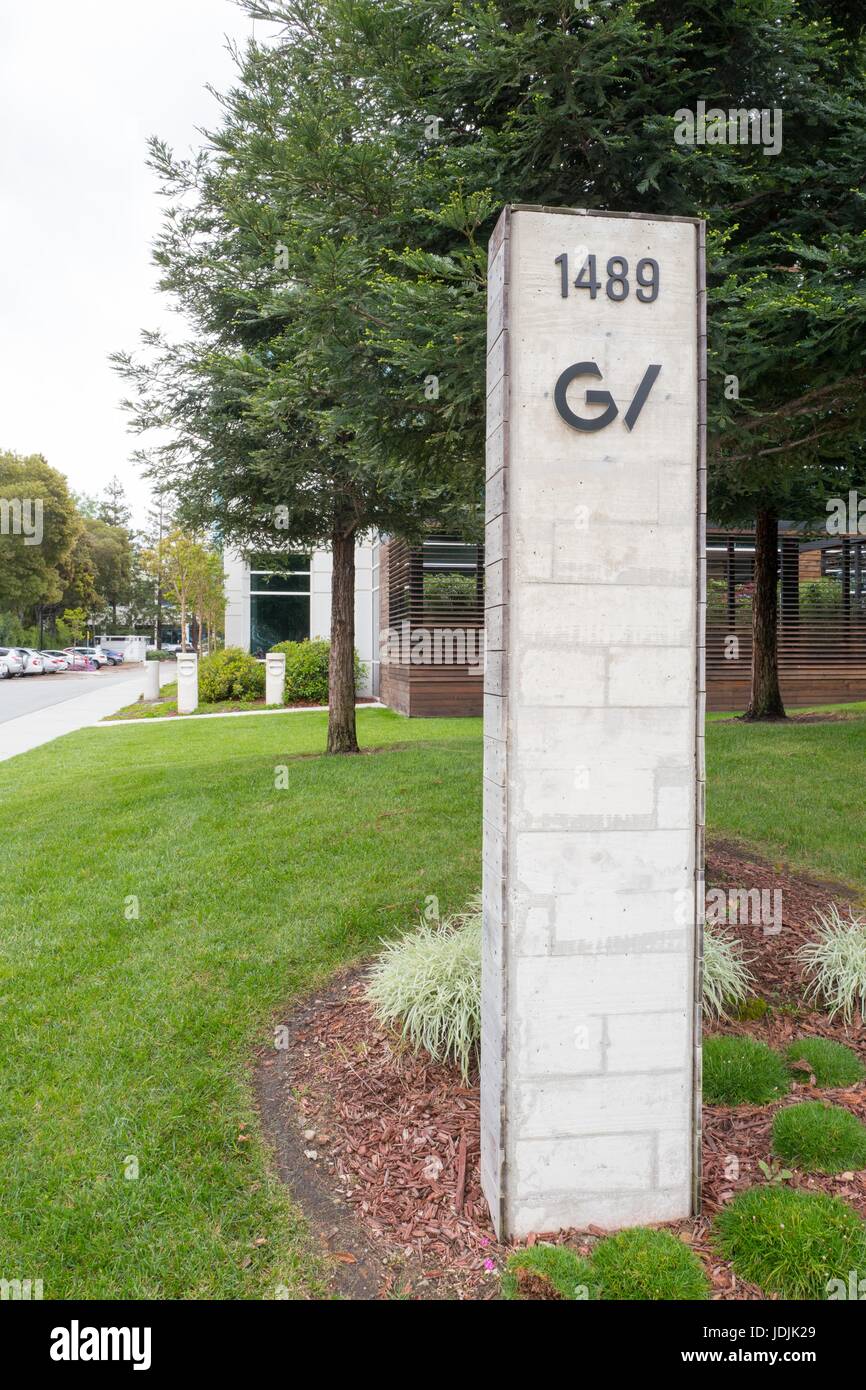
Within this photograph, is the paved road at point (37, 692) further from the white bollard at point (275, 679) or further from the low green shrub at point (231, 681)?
the white bollard at point (275, 679)

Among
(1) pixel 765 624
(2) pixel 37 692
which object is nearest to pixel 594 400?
(1) pixel 765 624

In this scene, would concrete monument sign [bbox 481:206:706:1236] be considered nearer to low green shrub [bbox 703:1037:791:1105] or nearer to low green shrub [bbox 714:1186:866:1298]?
low green shrub [bbox 714:1186:866:1298]

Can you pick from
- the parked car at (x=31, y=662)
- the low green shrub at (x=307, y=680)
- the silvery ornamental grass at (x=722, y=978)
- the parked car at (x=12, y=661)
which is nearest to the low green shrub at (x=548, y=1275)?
the silvery ornamental grass at (x=722, y=978)

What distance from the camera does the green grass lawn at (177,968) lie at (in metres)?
2.61

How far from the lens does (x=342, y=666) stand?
1065 centimetres

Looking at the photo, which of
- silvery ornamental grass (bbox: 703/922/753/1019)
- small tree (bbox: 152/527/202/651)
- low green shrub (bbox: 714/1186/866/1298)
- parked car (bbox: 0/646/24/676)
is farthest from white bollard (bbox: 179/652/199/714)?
parked car (bbox: 0/646/24/676)

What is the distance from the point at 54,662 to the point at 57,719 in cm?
2311

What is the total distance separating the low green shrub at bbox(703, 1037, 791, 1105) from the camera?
3.24m

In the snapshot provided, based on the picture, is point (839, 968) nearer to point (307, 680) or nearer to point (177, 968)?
point (177, 968)

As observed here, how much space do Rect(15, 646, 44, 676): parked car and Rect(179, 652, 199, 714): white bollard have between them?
19489mm

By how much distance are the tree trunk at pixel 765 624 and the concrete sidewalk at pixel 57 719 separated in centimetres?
1097
